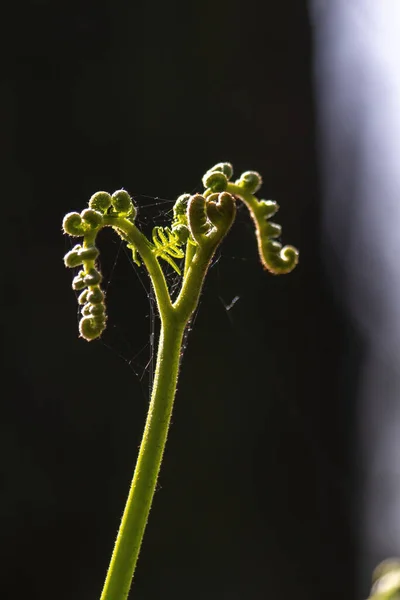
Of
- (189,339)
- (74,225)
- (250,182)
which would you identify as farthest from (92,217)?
(189,339)

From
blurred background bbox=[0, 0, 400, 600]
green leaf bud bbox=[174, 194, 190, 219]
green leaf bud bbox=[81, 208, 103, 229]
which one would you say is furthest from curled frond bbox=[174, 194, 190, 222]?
blurred background bbox=[0, 0, 400, 600]

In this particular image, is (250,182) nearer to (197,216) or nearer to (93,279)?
(197,216)

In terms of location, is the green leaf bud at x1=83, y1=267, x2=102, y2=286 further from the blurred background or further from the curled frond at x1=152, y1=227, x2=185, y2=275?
the blurred background

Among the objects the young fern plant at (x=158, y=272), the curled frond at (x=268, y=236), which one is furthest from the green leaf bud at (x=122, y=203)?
the curled frond at (x=268, y=236)

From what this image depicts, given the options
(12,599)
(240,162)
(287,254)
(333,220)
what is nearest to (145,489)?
(287,254)

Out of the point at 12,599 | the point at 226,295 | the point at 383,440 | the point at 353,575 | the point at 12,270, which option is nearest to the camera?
the point at 12,599

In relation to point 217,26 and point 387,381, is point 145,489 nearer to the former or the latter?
point 217,26

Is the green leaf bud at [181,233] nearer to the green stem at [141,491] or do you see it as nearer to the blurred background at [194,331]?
the green stem at [141,491]
